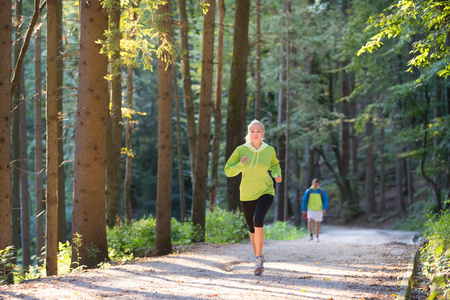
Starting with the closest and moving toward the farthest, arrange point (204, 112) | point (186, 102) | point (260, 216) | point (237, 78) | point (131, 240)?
point (260, 216), point (131, 240), point (204, 112), point (237, 78), point (186, 102)

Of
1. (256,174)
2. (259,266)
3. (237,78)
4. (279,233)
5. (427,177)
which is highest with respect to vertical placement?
(237,78)

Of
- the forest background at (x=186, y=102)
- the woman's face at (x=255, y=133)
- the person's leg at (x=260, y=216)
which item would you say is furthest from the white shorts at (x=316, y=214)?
the woman's face at (x=255, y=133)

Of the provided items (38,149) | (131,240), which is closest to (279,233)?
(131,240)

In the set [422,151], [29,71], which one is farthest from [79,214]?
[29,71]

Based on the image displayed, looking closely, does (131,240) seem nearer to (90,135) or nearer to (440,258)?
(90,135)

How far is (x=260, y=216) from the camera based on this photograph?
7508 mm

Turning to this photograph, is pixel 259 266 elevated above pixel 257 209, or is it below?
below

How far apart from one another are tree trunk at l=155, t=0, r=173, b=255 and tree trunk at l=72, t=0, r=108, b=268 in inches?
67.5

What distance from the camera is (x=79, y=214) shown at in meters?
9.73

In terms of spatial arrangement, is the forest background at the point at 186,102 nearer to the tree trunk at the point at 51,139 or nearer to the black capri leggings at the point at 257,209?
the tree trunk at the point at 51,139

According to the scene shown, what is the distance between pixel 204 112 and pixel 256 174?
21.4 ft

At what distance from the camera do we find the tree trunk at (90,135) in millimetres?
9539

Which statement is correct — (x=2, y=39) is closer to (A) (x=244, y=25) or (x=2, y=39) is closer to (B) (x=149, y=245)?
(B) (x=149, y=245)

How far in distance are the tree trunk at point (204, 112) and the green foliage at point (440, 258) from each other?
632cm
